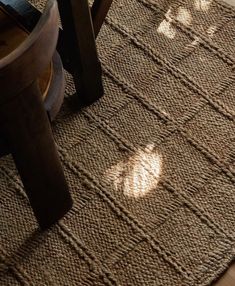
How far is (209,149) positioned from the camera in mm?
1094

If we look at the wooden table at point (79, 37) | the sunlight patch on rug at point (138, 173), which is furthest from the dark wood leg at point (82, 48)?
the sunlight patch on rug at point (138, 173)

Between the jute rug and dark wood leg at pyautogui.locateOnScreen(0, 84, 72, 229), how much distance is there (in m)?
0.07

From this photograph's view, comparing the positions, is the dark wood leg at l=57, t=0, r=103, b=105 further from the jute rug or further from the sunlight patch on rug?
the sunlight patch on rug

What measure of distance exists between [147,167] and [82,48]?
9.9 inches

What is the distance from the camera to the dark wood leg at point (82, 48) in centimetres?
95

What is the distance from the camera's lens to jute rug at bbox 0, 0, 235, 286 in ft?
3.22

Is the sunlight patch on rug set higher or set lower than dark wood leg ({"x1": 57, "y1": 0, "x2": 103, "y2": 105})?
lower

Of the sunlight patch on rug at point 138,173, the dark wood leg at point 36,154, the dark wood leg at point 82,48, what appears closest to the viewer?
the dark wood leg at point 36,154

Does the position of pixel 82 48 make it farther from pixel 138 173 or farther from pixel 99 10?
pixel 138 173

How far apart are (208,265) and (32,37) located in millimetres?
527

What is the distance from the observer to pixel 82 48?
3.35 ft

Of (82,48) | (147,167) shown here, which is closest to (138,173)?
(147,167)

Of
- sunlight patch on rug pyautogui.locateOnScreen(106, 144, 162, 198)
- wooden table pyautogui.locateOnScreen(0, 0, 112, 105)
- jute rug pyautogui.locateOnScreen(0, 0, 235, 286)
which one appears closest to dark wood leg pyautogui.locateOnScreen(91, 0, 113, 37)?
wooden table pyautogui.locateOnScreen(0, 0, 112, 105)

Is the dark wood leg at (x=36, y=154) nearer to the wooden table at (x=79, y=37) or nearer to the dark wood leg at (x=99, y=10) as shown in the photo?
the wooden table at (x=79, y=37)
